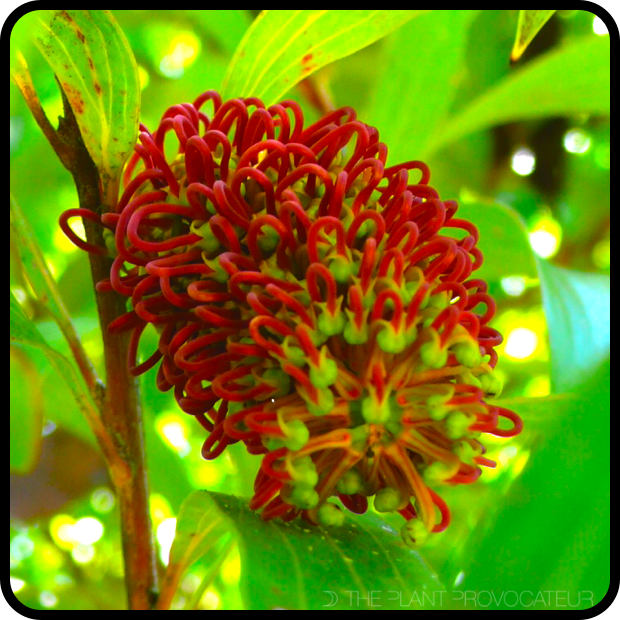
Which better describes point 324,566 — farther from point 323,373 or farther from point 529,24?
point 529,24

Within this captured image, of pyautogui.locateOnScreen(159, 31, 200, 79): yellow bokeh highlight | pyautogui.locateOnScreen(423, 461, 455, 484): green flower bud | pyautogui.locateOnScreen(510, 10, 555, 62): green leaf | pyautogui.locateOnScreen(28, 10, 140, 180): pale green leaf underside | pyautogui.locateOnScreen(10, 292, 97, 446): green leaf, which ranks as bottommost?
pyautogui.locateOnScreen(423, 461, 455, 484): green flower bud

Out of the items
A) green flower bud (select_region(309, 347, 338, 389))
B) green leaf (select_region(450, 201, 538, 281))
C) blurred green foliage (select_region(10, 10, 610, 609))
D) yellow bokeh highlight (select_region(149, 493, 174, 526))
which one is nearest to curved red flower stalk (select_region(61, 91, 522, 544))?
green flower bud (select_region(309, 347, 338, 389))

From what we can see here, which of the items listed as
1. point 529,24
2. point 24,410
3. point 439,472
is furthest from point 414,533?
point 24,410

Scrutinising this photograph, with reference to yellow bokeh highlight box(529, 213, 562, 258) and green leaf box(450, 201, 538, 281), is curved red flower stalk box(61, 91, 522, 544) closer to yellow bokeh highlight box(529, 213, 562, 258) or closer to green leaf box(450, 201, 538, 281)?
green leaf box(450, 201, 538, 281)

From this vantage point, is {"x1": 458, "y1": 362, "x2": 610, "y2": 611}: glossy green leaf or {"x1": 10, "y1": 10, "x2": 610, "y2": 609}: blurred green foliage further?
{"x1": 10, "y1": 10, "x2": 610, "y2": 609}: blurred green foliage

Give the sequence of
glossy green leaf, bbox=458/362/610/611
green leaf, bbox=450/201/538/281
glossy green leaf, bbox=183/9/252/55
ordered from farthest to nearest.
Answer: glossy green leaf, bbox=183/9/252/55 → green leaf, bbox=450/201/538/281 → glossy green leaf, bbox=458/362/610/611

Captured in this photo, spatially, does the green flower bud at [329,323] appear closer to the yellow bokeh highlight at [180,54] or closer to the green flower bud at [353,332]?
the green flower bud at [353,332]

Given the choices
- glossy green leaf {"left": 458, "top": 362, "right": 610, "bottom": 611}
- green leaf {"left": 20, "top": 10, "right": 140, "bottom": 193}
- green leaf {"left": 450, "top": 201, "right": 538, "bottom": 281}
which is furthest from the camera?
green leaf {"left": 450, "top": 201, "right": 538, "bottom": 281}
